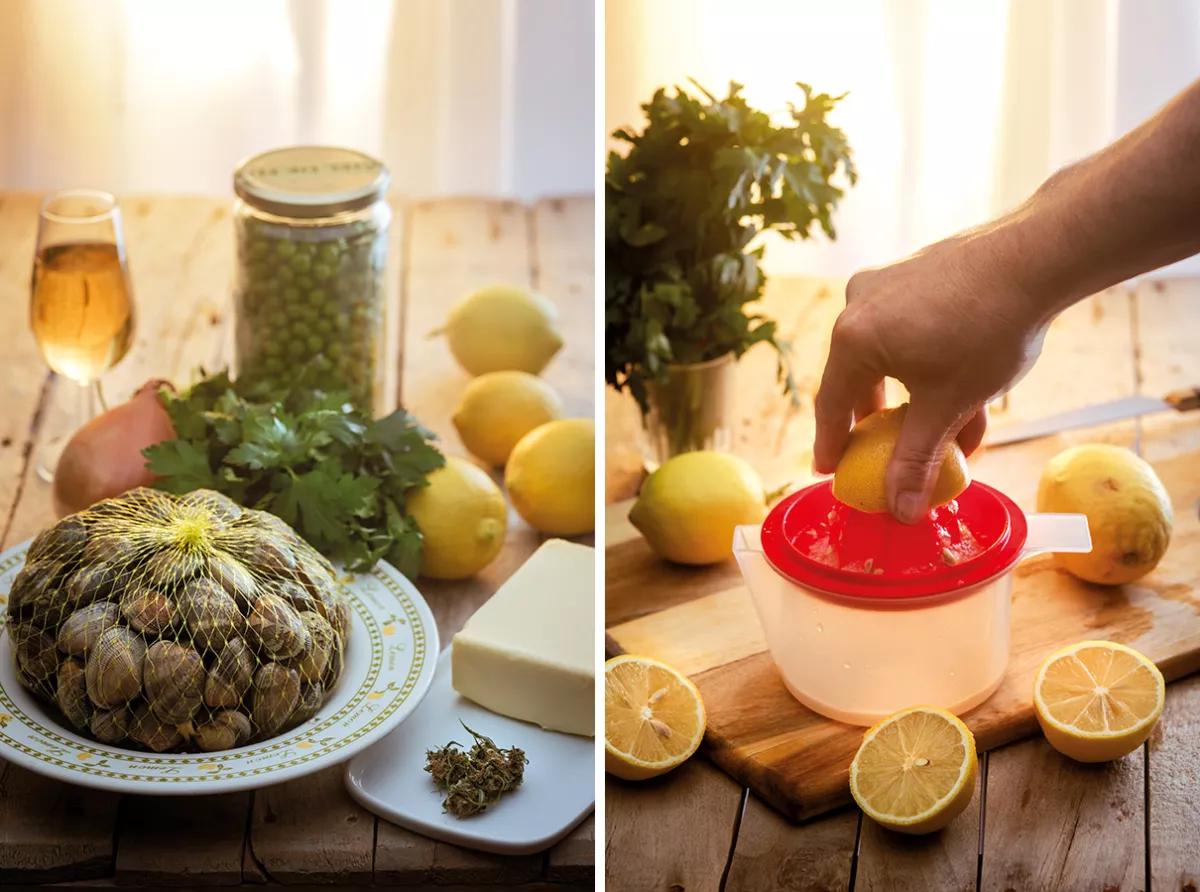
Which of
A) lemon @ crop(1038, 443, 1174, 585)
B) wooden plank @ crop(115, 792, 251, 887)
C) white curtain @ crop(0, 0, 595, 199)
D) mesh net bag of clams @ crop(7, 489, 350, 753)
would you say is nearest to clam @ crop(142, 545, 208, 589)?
mesh net bag of clams @ crop(7, 489, 350, 753)

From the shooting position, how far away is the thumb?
72 cm

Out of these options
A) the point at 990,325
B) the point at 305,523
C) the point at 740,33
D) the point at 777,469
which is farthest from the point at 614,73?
the point at 990,325

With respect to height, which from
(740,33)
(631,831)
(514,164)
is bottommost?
(631,831)

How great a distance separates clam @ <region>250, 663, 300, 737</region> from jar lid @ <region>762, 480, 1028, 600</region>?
0.27m

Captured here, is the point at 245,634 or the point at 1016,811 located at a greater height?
the point at 245,634

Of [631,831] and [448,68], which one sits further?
[448,68]

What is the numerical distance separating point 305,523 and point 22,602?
187 mm

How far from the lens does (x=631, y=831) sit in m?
0.78

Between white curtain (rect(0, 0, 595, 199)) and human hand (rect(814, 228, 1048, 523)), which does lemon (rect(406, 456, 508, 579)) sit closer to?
human hand (rect(814, 228, 1048, 523))

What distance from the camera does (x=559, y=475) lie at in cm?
102

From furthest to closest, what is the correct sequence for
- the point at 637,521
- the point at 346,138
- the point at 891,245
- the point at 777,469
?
the point at 346,138 → the point at 891,245 → the point at 777,469 → the point at 637,521

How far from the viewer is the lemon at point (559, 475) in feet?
3.35

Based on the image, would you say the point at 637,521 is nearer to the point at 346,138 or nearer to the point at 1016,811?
the point at 1016,811

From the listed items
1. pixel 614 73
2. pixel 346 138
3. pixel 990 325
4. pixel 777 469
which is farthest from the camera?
pixel 346 138
